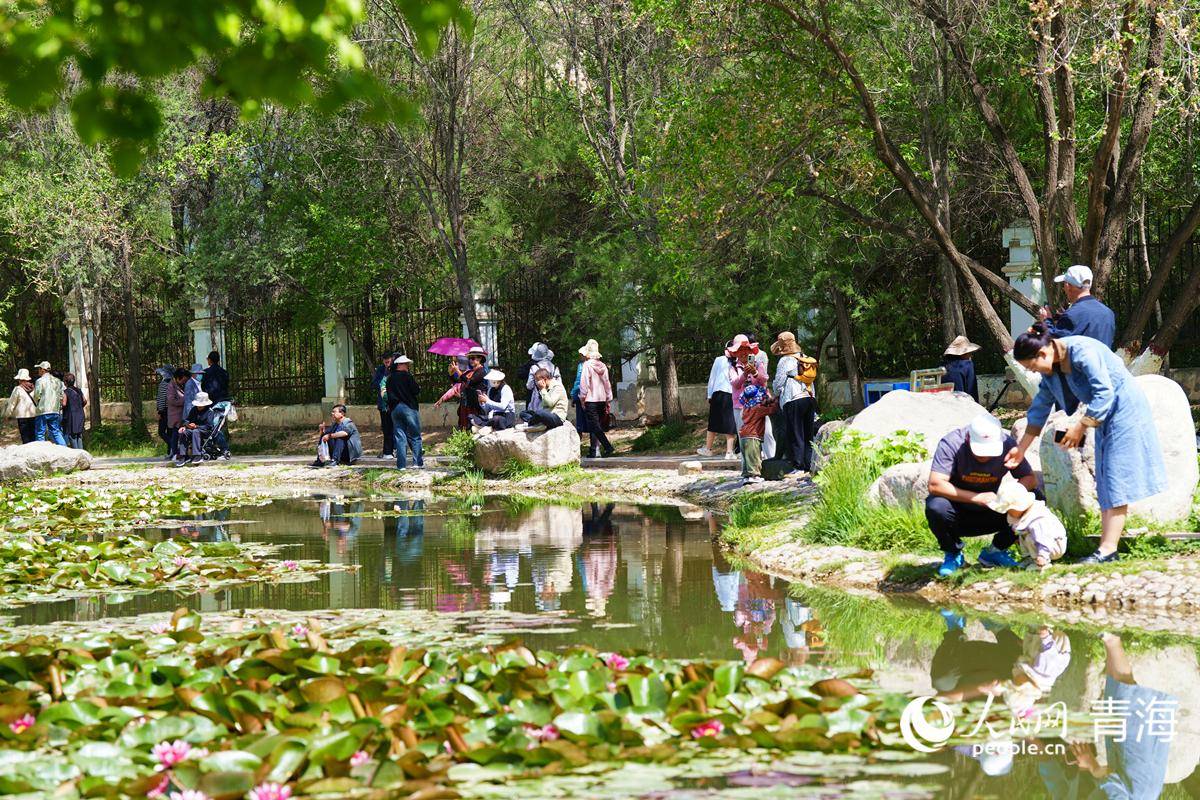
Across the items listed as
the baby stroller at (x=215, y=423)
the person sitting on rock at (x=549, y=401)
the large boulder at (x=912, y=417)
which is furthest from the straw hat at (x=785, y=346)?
the baby stroller at (x=215, y=423)

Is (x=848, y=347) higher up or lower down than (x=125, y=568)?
higher up

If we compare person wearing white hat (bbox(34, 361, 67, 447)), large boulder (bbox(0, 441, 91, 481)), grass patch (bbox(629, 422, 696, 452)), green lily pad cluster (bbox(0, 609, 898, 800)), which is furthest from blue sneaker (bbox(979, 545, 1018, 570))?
person wearing white hat (bbox(34, 361, 67, 447))

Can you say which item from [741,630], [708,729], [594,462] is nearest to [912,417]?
[741,630]

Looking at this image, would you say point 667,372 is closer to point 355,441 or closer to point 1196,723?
point 355,441

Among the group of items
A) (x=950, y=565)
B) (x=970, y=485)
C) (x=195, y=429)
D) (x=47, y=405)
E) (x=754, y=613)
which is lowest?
(x=754, y=613)

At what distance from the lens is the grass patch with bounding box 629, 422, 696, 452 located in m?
24.7

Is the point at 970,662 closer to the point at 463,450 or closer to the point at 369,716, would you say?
the point at 369,716

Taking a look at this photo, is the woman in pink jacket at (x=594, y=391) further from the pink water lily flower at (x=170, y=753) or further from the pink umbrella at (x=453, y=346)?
the pink water lily flower at (x=170, y=753)

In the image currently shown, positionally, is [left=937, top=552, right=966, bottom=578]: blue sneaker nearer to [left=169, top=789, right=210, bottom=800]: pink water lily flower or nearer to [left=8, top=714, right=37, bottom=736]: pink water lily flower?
[left=8, top=714, right=37, bottom=736]: pink water lily flower

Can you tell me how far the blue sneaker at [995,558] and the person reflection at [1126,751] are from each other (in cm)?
291

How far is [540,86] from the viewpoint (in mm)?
29797

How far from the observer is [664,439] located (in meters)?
24.8

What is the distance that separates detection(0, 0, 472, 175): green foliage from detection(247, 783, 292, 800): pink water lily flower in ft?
6.90

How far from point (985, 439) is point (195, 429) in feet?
61.3
